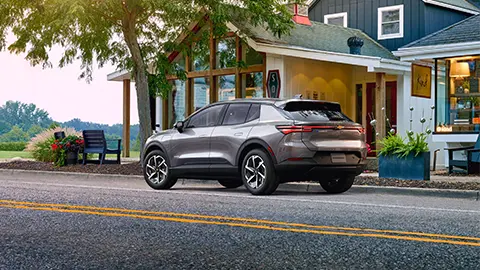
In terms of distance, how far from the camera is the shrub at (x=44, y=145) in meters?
25.6

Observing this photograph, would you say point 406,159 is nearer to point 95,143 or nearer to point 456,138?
point 456,138

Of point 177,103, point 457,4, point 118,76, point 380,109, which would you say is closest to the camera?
point 380,109

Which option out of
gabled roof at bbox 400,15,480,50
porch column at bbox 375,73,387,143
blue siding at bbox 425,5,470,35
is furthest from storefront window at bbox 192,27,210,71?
blue siding at bbox 425,5,470,35

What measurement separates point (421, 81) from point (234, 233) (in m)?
15.6

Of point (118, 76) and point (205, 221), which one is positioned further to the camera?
point (118, 76)

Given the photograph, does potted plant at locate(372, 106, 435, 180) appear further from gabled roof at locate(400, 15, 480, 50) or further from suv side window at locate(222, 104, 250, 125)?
gabled roof at locate(400, 15, 480, 50)

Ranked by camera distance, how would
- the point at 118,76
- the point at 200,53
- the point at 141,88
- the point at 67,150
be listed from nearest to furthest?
the point at 141,88 < the point at 67,150 < the point at 200,53 < the point at 118,76

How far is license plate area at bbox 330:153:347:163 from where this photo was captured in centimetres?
1305

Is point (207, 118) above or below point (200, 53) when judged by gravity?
below

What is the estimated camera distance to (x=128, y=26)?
22.5 m

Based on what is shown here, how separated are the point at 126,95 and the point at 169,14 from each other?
8422mm

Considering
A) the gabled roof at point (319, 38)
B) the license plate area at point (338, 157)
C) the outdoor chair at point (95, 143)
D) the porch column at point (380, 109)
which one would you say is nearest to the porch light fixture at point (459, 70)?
the porch column at point (380, 109)

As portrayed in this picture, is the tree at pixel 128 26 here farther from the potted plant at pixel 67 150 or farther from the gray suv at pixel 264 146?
the gray suv at pixel 264 146

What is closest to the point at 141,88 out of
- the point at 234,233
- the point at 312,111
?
the point at 312,111
